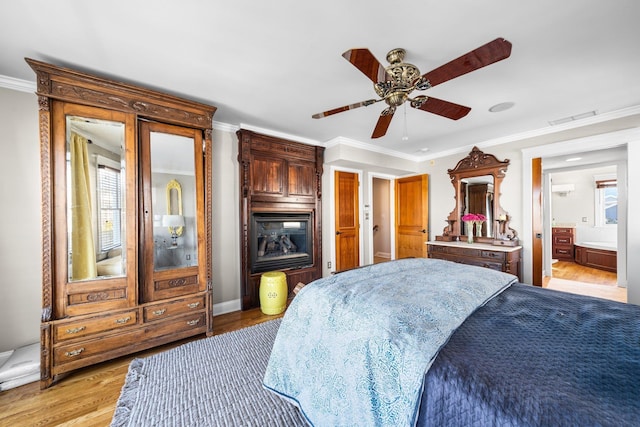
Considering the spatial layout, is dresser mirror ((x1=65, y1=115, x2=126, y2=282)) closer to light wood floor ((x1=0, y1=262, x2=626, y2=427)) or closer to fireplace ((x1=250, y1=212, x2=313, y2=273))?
light wood floor ((x1=0, y1=262, x2=626, y2=427))

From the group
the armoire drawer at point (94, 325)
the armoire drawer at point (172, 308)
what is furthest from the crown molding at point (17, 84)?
the armoire drawer at point (172, 308)

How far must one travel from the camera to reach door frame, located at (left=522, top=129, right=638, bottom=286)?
9.64ft

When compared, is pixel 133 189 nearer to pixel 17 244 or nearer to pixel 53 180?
pixel 53 180

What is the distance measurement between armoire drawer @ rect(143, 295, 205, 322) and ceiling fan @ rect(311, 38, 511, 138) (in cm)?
244

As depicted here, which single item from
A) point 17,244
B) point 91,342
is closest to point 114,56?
point 17,244

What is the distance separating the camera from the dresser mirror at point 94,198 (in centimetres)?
202

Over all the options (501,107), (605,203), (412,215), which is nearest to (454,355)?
(501,107)

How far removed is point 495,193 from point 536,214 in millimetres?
586

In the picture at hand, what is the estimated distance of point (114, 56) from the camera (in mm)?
1899

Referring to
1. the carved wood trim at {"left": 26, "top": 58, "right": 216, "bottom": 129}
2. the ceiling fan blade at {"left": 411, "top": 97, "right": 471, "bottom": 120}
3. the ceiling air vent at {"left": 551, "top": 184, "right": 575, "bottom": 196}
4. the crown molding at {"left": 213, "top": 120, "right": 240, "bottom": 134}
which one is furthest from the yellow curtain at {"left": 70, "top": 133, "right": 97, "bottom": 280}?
the ceiling air vent at {"left": 551, "top": 184, "right": 575, "bottom": 196}

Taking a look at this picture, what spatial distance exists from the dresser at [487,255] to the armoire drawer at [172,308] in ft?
11.7

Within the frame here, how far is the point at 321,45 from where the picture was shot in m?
1.78

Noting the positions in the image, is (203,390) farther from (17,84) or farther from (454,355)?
(17,84)

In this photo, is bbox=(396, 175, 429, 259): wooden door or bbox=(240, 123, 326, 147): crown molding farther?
bbox=(396, 175, 429, 259): wooden door
